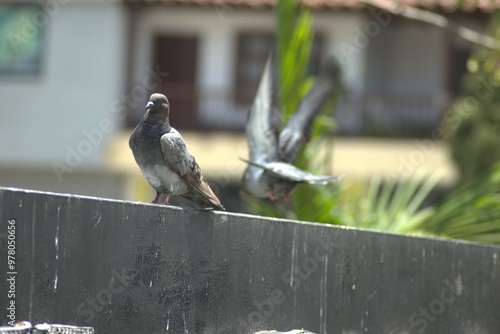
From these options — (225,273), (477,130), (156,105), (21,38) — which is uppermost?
(21,38)

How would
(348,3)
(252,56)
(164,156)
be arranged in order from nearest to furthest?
1. (164,156)
2. (348,3)
3. (252,56)

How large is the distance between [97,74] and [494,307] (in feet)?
47.5

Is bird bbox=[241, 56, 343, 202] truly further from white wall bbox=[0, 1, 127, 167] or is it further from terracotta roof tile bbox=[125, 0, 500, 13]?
white wall bbox=[0, 1, 127, 167]

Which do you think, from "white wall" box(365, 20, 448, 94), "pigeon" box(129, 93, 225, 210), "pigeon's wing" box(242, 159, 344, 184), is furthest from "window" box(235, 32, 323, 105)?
"pigeon" box(129, 93, 225, 210)

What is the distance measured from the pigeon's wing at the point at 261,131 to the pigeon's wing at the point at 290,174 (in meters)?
0.09

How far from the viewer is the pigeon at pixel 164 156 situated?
4.64 meters

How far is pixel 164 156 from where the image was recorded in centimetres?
464

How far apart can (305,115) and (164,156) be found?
7.13 ft

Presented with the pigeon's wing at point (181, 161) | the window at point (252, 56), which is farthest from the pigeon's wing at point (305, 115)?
the window at point (252, 56)

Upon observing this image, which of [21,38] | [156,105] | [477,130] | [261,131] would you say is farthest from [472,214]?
[21,38]

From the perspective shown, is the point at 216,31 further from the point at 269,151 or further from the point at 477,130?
the point at 269,151

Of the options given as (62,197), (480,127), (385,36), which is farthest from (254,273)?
(385,36)

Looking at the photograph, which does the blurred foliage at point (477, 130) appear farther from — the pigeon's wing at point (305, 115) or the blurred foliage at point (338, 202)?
the blurred foliage at point (338, 202)

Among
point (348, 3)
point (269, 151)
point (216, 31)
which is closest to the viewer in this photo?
point (269, 151)
